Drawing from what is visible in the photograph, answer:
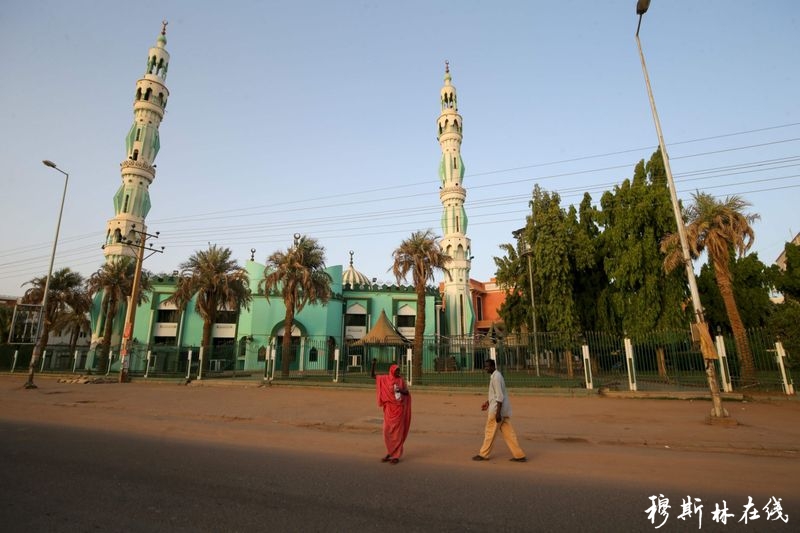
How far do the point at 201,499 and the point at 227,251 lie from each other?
27740 millimetres

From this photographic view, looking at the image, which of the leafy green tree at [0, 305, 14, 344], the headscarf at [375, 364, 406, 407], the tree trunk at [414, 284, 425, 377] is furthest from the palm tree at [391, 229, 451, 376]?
the leafy green tree at [0, 305, 14, 344]

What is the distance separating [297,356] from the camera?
127 ft

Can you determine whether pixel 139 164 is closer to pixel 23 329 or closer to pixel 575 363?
pixel 23 329

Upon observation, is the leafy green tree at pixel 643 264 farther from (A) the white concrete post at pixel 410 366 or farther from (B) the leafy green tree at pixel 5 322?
(B) the leafy green tree at pixel 5 322

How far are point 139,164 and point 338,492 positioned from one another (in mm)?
49611

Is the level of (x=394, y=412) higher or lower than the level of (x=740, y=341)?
lower

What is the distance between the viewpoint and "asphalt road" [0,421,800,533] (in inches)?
156

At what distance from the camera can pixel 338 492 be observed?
488 cm

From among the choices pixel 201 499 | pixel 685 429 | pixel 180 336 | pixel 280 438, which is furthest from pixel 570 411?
pixel 180 336

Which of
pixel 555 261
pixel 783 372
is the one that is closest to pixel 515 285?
pixel 555 261

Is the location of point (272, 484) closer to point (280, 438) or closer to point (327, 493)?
point (327, 493)

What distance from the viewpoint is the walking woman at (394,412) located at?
6.55 m

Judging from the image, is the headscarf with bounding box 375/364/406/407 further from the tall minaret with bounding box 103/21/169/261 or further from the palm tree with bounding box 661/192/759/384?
the tall minaret with bounding box 103/21/169/261

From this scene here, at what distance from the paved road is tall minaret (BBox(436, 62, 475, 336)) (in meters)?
33.9
